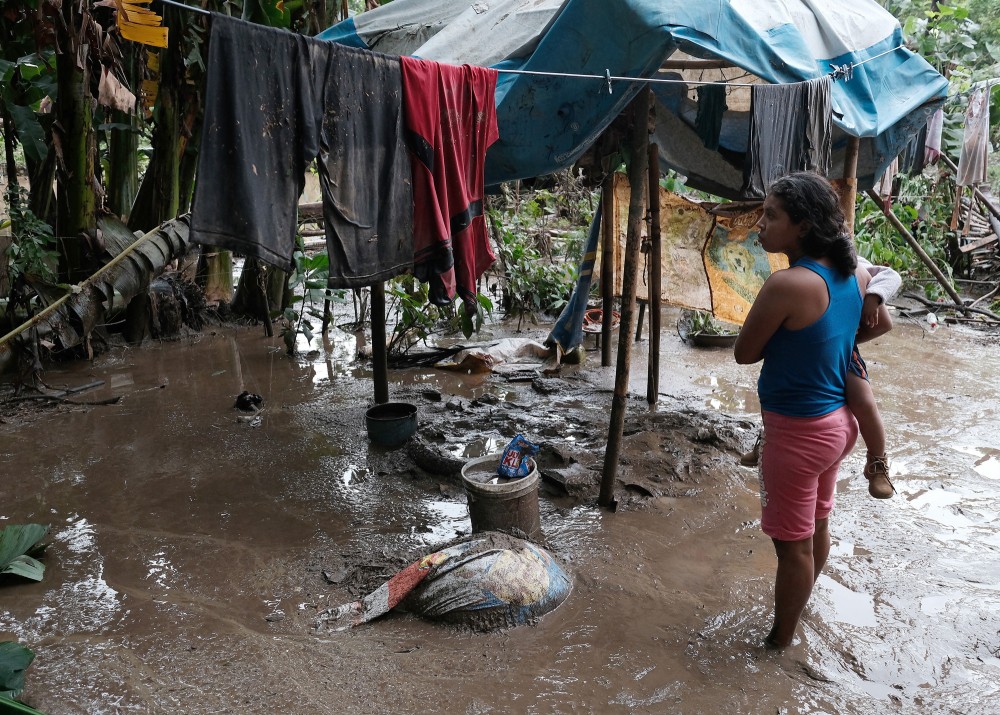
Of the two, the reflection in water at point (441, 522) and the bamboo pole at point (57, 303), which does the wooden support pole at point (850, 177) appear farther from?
the bamboo pole at point (57, 303)

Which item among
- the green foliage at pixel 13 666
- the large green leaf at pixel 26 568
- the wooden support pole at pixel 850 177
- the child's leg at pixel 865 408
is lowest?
the large green leaf at pixel 26 568

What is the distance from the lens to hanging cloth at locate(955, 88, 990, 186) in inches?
338

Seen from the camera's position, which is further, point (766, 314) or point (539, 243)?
point (539, 243)

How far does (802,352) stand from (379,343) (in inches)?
134

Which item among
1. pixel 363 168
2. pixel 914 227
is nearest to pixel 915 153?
pixel 363 168

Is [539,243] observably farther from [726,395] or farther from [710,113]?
[710,113]

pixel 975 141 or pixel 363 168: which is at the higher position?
pixel 363 168

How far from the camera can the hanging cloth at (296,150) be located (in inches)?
113

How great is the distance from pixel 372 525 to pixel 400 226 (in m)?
1.74

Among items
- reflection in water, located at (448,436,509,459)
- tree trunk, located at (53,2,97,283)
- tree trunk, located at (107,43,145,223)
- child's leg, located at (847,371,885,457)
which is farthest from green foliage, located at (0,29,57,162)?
child's leg, located at (847,371,885,457)

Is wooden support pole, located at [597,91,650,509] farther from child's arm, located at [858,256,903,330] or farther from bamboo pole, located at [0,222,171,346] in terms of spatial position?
bamboo pole, located at [0,222,171,346]

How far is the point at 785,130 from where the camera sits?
467cm

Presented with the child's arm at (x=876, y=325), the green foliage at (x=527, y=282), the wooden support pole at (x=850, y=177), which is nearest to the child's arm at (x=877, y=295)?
the child's arm at (x=876, y=325)

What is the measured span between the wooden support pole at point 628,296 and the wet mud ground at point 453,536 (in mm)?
240
